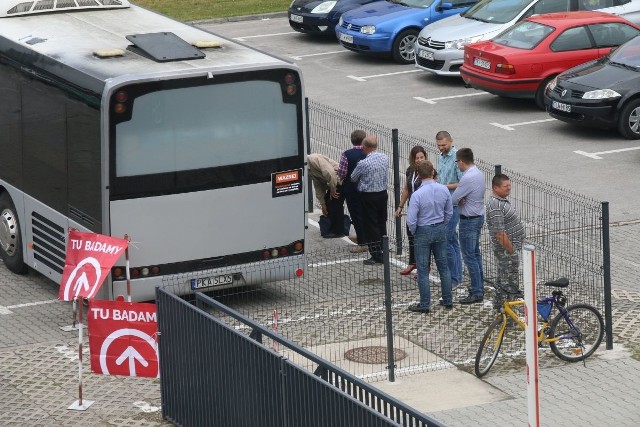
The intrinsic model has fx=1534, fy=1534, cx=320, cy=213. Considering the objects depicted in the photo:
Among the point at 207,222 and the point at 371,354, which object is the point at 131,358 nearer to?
the point at 371,354

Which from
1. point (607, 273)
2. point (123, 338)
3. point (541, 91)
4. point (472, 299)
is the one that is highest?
point (607, 273)

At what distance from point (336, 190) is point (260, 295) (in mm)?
2287

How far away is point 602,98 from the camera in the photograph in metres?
23.6

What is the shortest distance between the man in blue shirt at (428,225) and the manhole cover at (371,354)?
1.04 metres

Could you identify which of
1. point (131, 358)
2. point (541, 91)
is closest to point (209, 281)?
point (131, 358)

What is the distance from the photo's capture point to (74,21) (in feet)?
59.2

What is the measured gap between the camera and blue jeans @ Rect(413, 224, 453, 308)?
50.7 ft

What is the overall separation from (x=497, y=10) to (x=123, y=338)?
17284 millimetres

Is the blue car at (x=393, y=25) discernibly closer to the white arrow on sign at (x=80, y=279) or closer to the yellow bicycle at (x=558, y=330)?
the yellow bicycle at (x=558, y=330)

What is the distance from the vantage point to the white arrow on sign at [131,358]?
12.9m

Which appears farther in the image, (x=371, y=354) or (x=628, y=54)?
(x=628, y=54)

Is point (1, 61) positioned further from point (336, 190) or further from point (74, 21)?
point (336, 190)

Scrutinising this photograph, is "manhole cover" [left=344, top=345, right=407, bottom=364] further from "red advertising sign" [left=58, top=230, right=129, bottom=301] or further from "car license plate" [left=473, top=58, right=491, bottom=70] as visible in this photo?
"car license plate" [left=473, top=58, right=491, bottom=70]

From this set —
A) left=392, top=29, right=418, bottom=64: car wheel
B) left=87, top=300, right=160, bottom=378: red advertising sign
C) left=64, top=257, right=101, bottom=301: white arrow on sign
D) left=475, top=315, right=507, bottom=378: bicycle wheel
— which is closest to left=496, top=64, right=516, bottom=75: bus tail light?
left=392, top=29, right=418, bottom=64: car wheel
